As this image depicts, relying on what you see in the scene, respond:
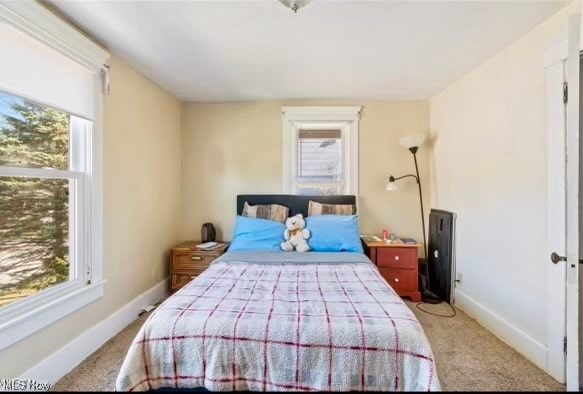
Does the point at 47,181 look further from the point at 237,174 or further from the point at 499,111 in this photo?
the point at 499,111

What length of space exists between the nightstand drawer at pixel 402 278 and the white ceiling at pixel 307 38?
6.73ft

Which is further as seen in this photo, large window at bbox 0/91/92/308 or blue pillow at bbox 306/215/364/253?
blue pillow at bbox 306/215/364/253

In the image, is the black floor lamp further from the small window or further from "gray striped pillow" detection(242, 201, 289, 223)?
"gray striped pillow" detection(242, 201, 289, 223)

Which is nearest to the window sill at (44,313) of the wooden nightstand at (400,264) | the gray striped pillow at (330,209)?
the gray striped pillow at (330,209)

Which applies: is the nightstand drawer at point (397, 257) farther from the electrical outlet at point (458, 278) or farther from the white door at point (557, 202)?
the white door at point (557, 202)

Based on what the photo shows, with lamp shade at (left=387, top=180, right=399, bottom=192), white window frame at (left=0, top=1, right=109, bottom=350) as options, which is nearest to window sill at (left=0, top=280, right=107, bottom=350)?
white window frame at (left=0, top=1, right=109, bottom=350)

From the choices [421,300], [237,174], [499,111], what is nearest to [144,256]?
[237,174]

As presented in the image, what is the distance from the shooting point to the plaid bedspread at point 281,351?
4.19 ft

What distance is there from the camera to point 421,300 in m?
3.11

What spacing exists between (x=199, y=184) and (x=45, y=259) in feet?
6.40

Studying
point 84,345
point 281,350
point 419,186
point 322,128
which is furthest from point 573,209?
point 84,345

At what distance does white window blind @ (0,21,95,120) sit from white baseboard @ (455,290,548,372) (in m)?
3.64

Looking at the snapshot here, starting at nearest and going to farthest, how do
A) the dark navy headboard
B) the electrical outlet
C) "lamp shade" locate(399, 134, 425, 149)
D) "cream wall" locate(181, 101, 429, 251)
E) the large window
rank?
the large window < the electrical outlet < "lamp shade" locate(399, 134, 425, 149) < the dark navy headboard < "cream wall" locate(181, 101, 429, 251)

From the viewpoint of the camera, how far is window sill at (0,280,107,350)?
154 cm
